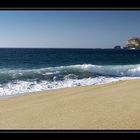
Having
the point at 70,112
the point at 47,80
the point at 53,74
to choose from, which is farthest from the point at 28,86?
the point at 70,112

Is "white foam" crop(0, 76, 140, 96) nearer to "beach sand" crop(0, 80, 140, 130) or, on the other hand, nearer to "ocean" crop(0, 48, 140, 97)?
"ocean" crop(0, 48, 140, 97)

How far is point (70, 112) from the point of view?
12.4ft

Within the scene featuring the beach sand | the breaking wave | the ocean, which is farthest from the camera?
the ocean

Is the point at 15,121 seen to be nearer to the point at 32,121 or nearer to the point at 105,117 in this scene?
the point at 32,121

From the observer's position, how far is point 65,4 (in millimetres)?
1579

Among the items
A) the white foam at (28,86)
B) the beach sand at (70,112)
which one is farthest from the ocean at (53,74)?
the beach sand at (70,112)

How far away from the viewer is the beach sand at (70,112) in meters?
3.15

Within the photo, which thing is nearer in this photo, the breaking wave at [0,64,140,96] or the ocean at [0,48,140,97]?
the breaking wave at [0,64,140,96]

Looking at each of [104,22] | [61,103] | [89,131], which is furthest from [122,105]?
[104,22]

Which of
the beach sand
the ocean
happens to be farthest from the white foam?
the beach sand

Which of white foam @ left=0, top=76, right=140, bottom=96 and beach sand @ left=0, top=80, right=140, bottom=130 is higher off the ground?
white foam @ left=0, top=76, right=140, bottom=96

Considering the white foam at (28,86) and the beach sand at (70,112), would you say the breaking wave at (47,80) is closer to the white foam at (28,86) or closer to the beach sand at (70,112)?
the white foam at (28,86)

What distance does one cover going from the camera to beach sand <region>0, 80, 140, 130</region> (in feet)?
10.3

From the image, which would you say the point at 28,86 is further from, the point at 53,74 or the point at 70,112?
the point at 70,112
